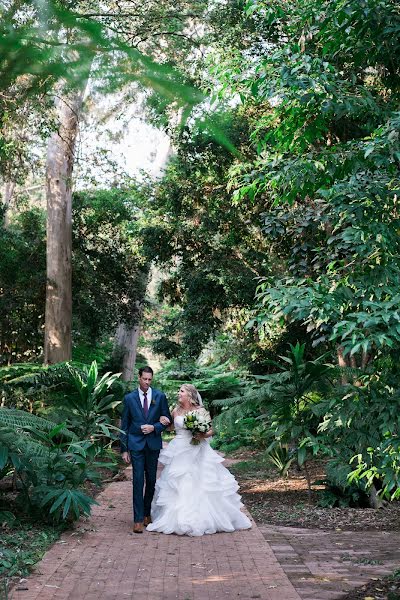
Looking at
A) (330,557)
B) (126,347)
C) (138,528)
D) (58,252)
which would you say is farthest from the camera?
(126,347)

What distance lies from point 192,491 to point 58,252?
986 cm

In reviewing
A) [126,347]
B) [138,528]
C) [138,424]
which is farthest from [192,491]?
[126,347]

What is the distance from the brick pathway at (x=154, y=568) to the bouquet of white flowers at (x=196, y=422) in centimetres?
118

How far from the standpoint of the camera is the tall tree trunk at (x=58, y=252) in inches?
701

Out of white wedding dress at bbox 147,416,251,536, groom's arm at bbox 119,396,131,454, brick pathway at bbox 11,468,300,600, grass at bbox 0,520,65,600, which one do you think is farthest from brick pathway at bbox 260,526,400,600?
grass at bbox 0,520,65,600

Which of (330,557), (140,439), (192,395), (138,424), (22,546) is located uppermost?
(192,395)

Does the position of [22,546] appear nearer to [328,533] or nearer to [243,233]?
[328,533]

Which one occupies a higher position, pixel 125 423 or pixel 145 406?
pixel 145 406

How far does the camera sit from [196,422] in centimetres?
908

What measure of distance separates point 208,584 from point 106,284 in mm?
14335

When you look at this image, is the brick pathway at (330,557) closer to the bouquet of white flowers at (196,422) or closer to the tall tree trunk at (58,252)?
the bouquet of white flowers at (196,422)

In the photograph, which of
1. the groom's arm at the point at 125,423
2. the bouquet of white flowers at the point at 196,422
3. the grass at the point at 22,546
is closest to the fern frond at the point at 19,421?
the groom's arm at the point at 125,423

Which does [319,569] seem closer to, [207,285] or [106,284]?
[207,285]

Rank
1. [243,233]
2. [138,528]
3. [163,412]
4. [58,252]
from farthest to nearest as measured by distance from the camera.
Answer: [58,252] → [243,233] → [163,412] → [138,528]
